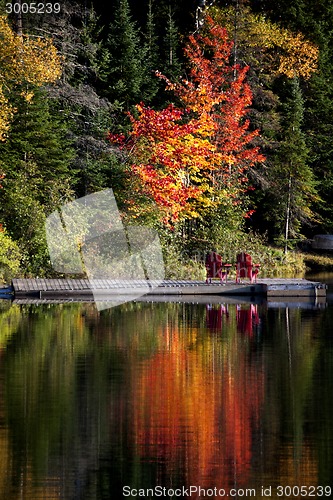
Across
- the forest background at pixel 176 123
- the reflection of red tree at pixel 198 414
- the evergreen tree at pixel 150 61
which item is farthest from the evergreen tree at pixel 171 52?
the reflection of red tree at pixel 198 414

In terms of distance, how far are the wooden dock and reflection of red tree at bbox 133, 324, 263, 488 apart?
1196 centimetres

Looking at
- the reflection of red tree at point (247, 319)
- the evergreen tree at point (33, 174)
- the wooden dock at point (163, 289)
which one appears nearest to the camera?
the reflection of red tree at point (247, 319)

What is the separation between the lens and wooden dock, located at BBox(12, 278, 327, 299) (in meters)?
33.1

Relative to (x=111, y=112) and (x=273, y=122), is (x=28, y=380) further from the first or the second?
(x=273, y=122)

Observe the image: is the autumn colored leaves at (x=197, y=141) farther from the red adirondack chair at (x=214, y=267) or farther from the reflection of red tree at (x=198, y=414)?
the reflection of red tree at (x=198, y=414)

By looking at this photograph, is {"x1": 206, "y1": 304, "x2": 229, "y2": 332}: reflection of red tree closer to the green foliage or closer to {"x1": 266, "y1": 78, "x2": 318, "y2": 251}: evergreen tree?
the green foliage

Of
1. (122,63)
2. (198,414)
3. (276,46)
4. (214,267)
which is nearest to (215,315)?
(214,267)

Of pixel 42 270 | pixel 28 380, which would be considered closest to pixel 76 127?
pixel 42 270

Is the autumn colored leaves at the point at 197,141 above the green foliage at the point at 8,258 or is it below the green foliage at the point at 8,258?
above

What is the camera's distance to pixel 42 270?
121ft

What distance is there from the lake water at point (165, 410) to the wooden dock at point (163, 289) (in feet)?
21.6

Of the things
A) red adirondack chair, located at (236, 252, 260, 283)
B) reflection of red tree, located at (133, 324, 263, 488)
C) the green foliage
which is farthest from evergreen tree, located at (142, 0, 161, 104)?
reflection of red tree, located at (133, 324, 263, 488)

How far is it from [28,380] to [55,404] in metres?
2.04

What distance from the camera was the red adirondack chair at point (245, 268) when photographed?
34.3m
